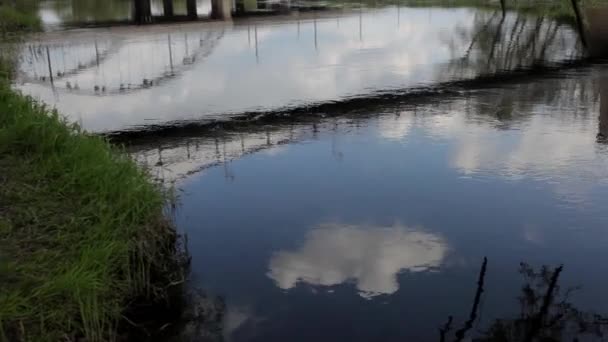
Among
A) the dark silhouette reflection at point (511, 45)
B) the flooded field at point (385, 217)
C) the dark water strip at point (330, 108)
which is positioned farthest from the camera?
the dark silhouette reflection at point (511, 45)

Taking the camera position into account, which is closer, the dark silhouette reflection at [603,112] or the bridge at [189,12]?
the dark silhouette reflection at [603,112]

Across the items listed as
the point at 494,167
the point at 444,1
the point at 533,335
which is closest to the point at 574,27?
the point at 444,1

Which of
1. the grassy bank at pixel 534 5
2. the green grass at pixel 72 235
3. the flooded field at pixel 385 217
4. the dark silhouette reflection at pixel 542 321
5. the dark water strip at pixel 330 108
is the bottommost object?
the dark silhouette reflection at pixel 542 321

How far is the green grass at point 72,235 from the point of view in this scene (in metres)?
4.97

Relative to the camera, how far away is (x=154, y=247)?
21.2ft

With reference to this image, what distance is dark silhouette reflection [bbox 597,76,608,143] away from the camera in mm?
13438

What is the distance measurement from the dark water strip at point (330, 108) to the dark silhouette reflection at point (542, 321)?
837 centimetres

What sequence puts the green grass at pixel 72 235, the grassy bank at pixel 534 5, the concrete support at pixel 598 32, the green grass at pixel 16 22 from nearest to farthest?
the green grass at pixel 72 235
the concrete support at pixel 598 32
the green grass at pixel 16 22
the grassy bank at pixel 534 5

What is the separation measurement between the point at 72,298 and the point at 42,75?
60.9 feet

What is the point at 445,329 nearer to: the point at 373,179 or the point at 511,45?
the point at 373,179

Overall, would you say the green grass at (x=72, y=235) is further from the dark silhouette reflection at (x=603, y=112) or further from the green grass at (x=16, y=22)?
the green grass at (x=16, y=22)

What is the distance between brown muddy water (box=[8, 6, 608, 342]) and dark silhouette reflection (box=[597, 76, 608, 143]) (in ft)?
0.25

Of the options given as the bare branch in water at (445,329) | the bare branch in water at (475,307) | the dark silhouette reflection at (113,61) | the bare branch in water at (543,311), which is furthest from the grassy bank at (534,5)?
the bare branch in water at (445,329)

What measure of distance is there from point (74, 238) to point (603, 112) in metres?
13.7
